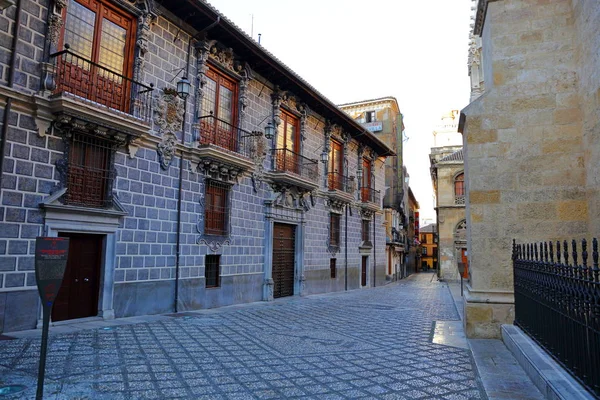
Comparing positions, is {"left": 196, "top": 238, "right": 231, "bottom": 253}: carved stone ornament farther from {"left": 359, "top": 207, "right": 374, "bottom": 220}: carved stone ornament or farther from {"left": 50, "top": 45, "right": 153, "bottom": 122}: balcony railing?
{"left": 359, "top": 207, "right": 374, "bottom": 220}: carved stone ornament

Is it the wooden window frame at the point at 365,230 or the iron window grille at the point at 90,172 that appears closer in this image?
the iron window grille at the point at 90,172

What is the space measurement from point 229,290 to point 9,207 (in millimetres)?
6694

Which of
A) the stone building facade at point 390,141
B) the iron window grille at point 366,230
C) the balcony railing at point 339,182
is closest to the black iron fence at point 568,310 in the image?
the balcony railing at point 339,182

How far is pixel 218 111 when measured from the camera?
1294 centimetres

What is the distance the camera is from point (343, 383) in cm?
491

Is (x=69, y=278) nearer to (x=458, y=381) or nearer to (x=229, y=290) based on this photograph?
(x=229, y=290)

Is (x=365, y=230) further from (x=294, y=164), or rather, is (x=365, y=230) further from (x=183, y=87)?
(x=183, y=87)

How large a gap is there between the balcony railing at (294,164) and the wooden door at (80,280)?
7.31 metres

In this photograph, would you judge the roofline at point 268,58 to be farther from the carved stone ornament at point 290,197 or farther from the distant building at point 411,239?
the distant building at point 411,239

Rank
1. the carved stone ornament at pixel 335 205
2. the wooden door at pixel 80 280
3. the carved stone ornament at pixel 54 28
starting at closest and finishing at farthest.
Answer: the carved stone ornament at pixel 54 28 < the wooden door at pixel 80 280 < the carved stone ornament at pixel 335 205

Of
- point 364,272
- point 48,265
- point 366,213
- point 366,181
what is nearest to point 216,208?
point 48,265

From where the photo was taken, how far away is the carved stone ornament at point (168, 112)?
10.5 m

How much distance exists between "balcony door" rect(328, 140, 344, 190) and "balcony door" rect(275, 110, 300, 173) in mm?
2959

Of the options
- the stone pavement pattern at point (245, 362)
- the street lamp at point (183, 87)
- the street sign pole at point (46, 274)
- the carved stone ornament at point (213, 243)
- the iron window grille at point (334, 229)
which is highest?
the street lamp at point (183, 87)
